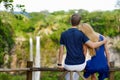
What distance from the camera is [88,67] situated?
16.6 feet

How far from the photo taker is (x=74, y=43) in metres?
4.76

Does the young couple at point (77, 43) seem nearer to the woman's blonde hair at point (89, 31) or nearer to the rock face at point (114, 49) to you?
the woman's blonde hair at point (89, 31)

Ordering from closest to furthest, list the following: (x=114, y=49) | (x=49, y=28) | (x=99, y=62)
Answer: (x=99, y=62)
(x=114, y=49)
(x=49, y=28)

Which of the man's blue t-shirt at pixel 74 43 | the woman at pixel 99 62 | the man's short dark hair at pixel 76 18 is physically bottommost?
the woman at pixel 99 62

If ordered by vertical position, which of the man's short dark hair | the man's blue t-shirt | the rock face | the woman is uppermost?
the man's short dark hair

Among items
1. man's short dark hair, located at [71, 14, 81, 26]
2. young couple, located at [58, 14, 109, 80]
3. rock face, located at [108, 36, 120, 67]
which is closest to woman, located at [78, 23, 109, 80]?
young couple, located at [58, 14, 109, 80]

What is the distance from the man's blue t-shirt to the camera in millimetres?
4738

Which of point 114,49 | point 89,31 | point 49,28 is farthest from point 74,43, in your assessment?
point 49,28

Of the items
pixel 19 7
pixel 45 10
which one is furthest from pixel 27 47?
pixel 19 7

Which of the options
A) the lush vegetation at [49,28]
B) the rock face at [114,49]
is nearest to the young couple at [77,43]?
the lush vegetation at [49,28]

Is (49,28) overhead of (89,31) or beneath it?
beneath

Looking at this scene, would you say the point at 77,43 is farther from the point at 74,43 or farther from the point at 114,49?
the point at 114,49

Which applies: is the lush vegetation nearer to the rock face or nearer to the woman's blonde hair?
the rock face

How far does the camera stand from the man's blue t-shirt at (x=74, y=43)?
4.74 meters
